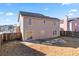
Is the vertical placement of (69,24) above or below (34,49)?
above

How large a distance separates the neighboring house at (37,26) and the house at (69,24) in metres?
0.10

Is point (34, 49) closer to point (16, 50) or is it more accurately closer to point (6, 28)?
point (16, 50)

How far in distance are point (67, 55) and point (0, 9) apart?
61.9 inches

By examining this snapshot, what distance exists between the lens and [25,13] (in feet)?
14.8

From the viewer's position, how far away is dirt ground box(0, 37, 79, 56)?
14.6 ft

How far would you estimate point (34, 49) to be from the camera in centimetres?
448

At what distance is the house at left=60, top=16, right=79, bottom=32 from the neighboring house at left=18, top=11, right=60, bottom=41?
101mm

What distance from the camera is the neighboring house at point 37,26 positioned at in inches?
177

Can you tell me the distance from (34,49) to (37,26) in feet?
1.50

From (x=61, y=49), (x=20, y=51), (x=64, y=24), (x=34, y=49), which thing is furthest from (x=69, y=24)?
(x=20, y=51)

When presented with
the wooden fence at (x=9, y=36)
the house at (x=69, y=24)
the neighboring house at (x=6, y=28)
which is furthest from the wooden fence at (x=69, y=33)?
the neighboring house at (x=6, y=28)

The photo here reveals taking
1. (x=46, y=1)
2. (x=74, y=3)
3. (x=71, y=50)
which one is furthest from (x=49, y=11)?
(x=71, y=50)

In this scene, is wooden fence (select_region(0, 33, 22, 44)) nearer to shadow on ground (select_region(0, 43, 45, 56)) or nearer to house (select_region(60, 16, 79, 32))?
shadow on ground (select_region(0, 43, 45, 56))

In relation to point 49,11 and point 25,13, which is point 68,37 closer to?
point 49,11
